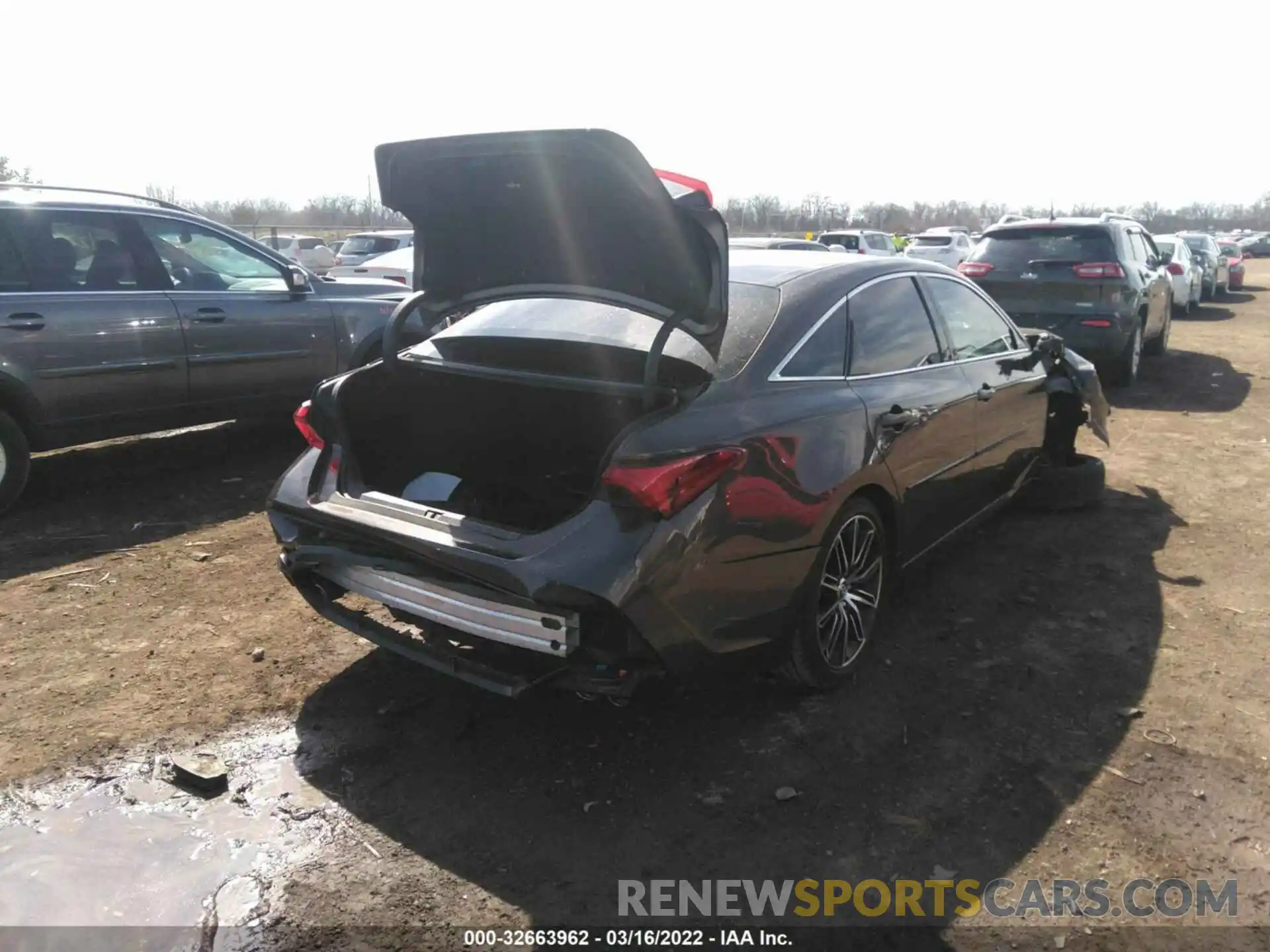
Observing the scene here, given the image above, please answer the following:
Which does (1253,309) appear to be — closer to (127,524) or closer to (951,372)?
(951,372)

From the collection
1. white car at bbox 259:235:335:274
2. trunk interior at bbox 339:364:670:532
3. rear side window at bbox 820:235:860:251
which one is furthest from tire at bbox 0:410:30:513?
rear side window at bbox 820:235:860:251

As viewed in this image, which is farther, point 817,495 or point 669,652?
point 817,495

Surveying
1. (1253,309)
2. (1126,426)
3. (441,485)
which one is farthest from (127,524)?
(1253,309)

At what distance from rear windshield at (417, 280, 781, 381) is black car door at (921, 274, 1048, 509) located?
132 cm

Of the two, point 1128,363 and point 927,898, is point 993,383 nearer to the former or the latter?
point 927,898

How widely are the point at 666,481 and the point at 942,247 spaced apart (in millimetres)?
21495

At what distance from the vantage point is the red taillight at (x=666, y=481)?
2.88 m

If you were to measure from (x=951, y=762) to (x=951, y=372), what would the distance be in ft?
6.32

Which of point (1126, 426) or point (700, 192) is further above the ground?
point (700, 192)

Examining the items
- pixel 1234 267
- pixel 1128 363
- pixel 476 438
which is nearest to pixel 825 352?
pixel 476 438

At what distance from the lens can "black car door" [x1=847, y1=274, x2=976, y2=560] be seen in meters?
3.87

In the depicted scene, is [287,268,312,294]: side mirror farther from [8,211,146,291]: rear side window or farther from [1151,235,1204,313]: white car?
Result: [1151,235,1204,313]: white car

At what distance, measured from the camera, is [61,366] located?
5.68 metres

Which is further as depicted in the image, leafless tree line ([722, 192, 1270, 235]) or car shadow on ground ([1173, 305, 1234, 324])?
leafless tree line ([722, 192, 1270, 235])
